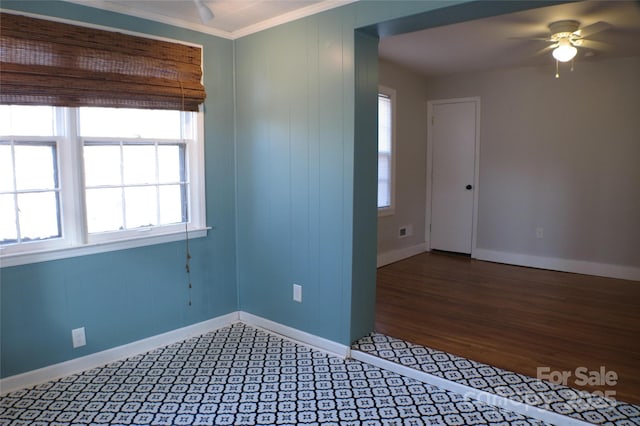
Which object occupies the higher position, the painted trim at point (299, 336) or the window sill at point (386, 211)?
the window sill at point (386, 211)

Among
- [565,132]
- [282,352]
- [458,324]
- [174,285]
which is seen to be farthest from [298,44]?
[565,132]

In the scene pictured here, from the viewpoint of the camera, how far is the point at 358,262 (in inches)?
122

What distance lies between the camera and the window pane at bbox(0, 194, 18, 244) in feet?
8.63

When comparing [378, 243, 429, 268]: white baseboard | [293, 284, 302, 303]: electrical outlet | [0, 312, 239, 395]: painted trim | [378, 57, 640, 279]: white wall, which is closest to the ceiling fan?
[378, 57, 640, 279]: white wall

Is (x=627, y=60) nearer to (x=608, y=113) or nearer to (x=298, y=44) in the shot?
(x=608, y=113)

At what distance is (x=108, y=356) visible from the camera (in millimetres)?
3043

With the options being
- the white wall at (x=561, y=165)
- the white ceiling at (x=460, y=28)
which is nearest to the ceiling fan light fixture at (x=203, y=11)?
the white ceiling at (x=460, y=28)

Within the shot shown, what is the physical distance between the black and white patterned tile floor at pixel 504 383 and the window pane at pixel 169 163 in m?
1.80

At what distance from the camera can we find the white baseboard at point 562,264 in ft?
16.1

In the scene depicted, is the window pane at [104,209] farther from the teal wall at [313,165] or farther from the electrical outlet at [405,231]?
the electrical outlet at [405,231]

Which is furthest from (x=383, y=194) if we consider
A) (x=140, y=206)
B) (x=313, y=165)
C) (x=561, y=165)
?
(x=140, y=206)

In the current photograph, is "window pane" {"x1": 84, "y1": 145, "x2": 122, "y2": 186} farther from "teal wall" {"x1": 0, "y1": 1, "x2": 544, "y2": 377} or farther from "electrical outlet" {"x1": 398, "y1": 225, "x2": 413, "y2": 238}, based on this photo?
"electrical outlet" {"x1": 398, "y1": 225, "x2": 413, "y2": 238}

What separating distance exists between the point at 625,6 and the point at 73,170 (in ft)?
12.6

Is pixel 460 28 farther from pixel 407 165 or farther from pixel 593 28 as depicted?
pixel 407 165
